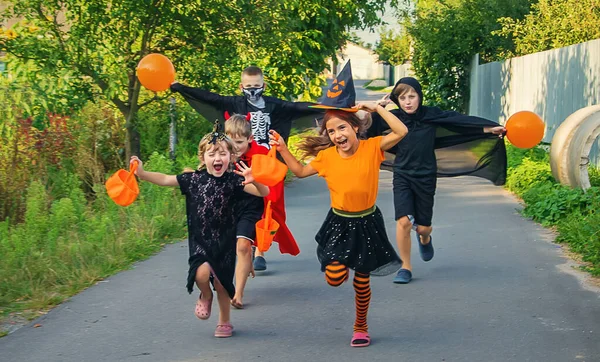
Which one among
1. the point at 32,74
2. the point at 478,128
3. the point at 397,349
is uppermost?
the point at 32,74

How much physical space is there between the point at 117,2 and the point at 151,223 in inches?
120

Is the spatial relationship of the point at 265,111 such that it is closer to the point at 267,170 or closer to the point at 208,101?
the point at 208,101

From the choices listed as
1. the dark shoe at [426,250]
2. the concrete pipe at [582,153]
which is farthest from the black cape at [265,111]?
the concrete pipe at [582,153]

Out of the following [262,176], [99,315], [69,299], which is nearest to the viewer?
[262,176]

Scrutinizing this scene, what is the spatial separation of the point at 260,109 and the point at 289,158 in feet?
7.33

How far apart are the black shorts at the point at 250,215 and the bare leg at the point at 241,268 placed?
0.08m

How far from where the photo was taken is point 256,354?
18.5 ft

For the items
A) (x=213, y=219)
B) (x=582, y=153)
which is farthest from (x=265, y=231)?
(x=582, y=153)

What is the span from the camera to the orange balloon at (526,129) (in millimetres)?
6766

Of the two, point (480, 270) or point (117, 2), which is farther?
point (117, 2)

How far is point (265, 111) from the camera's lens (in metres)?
8.00

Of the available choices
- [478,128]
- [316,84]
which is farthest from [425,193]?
[316,84]

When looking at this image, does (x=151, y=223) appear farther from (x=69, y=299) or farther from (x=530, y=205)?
(x=530, y=205)

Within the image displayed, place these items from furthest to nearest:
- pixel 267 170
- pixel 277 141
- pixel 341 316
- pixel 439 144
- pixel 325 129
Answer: pixel 439 144
pixel 341 316
pixel 325 129
pixel 277 141
pixel 267 170
